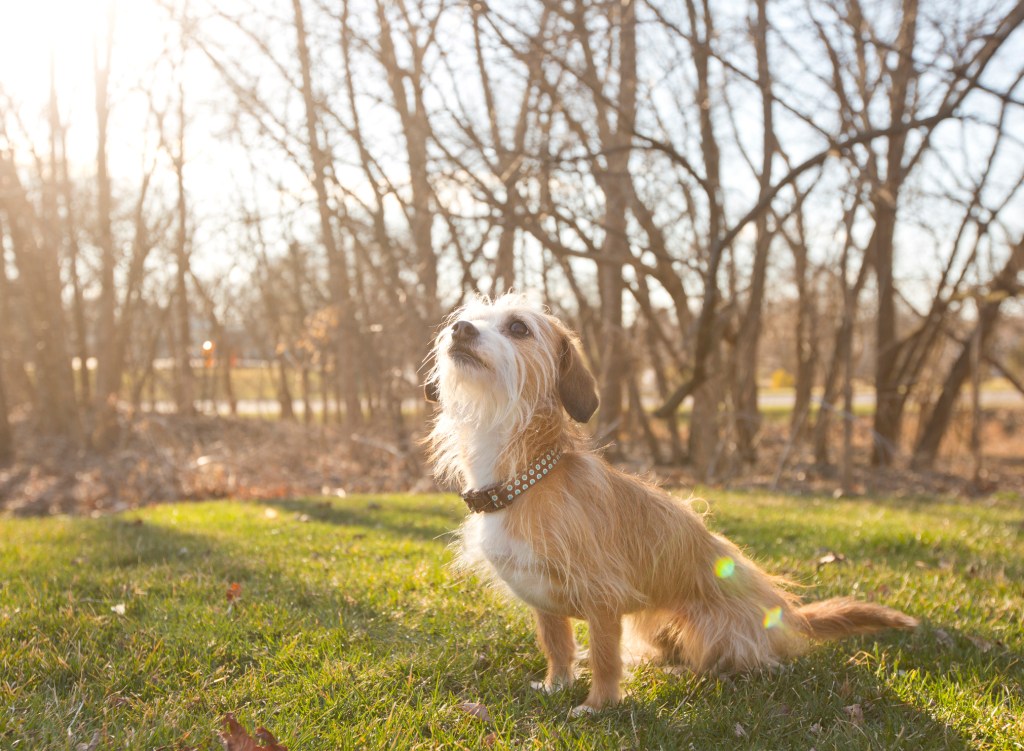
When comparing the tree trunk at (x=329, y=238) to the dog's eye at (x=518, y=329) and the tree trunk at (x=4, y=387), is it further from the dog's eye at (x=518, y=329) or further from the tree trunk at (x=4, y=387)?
the dog's eye at (x=518, y=329)

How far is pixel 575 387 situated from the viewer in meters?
3.17

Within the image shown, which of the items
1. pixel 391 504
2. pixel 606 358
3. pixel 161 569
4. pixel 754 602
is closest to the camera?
pixel 754 602

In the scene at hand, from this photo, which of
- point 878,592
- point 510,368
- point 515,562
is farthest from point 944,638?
point 510,368

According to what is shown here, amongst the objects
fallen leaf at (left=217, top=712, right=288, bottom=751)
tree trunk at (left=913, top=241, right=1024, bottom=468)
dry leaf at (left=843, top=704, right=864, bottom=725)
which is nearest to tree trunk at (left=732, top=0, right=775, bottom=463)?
tree trunk at (left=913, top=241, right=1024, bottom=468)

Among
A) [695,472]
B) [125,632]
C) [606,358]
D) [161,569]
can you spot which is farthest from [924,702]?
[695,472]

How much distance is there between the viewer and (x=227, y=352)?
1614 cm

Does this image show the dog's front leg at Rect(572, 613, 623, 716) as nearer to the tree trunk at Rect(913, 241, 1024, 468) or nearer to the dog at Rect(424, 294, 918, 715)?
the dog at Rect(424, 294, 918, 715)

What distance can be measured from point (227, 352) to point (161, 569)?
12.3 m

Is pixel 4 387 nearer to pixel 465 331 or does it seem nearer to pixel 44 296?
pixel 44 296

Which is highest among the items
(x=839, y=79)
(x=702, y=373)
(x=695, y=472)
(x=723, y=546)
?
(x=839, y=79)

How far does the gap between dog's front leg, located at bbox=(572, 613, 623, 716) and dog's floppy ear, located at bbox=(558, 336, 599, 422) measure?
833 millimetres

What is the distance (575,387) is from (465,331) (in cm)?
53

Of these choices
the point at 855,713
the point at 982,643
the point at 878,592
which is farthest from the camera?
the point at 878,592

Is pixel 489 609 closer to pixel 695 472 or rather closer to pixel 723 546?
pixel 723 546
